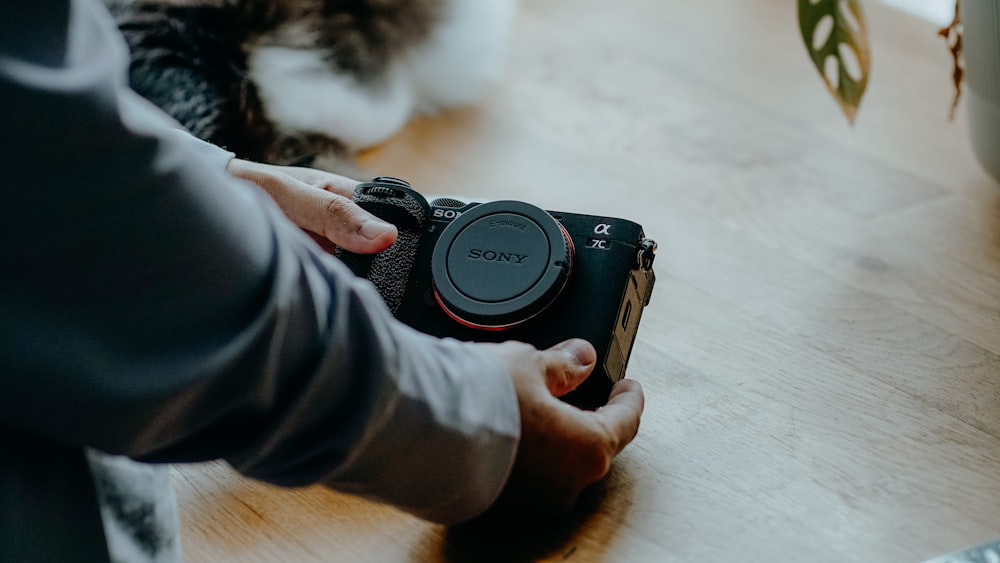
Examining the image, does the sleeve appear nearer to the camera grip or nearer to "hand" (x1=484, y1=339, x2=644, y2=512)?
"hand" (x1=484, y1=339, x2=644, y2=512)

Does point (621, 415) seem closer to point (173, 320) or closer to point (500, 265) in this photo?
point (500, 265)

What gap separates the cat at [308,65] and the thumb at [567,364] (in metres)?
0.59

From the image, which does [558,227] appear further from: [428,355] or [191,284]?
[191,284]

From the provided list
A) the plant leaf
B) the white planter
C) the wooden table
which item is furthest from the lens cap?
the white planter

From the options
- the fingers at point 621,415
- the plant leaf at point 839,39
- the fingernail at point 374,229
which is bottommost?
the fingers at point 621,415

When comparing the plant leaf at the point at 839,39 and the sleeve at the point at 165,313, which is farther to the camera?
the plant leaf at the point at 839,39

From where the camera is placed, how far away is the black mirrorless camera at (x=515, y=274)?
0.77 meters

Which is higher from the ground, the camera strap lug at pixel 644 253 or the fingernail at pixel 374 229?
the camera strap lug at pixel 644 253

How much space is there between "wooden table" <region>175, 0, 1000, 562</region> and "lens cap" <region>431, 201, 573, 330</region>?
0.52 ft

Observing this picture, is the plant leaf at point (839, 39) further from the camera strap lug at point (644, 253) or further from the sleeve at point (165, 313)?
the sleeve at point (165, 313)

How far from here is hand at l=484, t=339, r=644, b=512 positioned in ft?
2.17

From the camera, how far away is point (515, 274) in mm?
782

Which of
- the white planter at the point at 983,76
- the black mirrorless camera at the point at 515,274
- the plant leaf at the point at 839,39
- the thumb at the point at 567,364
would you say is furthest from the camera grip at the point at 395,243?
the white planter at the point at 983,76

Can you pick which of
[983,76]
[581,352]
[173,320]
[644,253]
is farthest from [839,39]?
[173,320]
